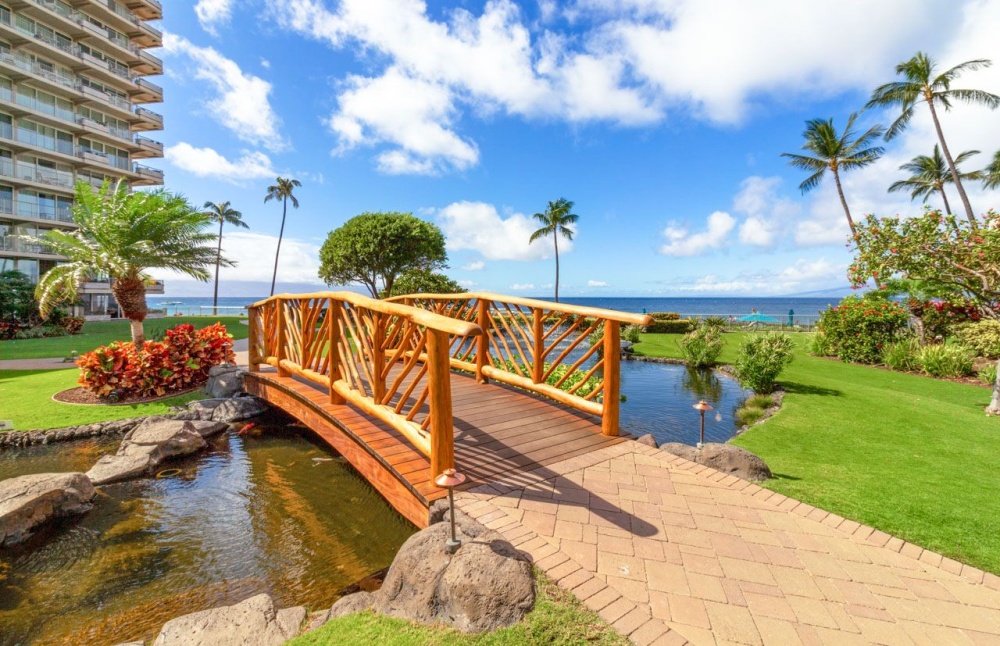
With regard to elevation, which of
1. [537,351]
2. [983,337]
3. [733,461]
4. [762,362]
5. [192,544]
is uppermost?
[983,337]

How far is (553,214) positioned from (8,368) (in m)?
32.9

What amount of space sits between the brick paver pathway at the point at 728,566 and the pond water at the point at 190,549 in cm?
185

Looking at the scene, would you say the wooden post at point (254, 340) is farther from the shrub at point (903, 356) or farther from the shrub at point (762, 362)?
the shrub at point (903, 356)

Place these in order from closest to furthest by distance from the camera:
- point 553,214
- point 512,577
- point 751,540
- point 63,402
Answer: point 512,577, point 751,540, point 63,402, point 553,214

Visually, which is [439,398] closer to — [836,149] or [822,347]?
[822,347]

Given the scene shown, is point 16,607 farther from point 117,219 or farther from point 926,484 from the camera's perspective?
point 117,219

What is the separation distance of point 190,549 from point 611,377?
15.5 ft

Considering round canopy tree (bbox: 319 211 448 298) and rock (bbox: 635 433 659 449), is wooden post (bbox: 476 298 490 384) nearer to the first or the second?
rock (bbox: 635 433 659 449)

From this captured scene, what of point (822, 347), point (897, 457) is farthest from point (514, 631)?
point (822, 347)

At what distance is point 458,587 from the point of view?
239 centimetres

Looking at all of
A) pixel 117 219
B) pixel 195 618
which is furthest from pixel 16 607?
pixel 117 219

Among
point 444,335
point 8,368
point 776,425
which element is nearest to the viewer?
point 444,335

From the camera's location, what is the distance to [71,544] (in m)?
4.43

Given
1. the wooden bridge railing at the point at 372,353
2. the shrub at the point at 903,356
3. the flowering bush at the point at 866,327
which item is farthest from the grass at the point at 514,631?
the flowering bush at the point at 866,327
